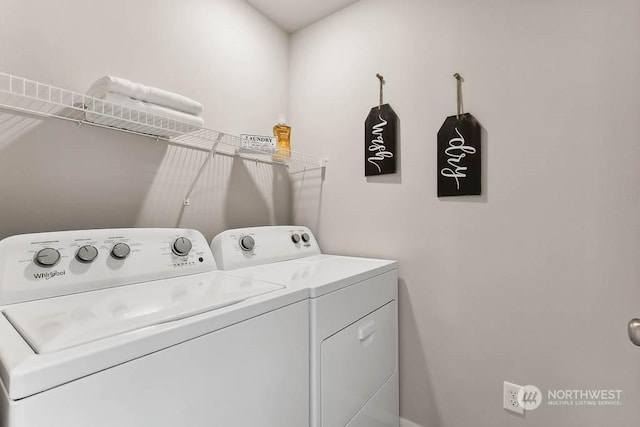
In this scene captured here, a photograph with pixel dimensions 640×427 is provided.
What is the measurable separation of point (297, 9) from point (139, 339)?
193 centimetres

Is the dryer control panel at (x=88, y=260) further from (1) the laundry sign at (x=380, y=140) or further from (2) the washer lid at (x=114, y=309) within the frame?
(1) the laundry sign at (x=380, y=140)

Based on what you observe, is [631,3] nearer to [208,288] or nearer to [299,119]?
[299,119]

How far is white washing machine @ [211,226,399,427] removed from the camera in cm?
101

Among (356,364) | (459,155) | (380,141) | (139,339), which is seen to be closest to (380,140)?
(380,141)

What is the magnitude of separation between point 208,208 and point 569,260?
1.55 metres

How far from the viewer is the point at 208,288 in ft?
3.10

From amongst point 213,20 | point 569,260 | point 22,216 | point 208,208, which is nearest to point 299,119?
point 213,20

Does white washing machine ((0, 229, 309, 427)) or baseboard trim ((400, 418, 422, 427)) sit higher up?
white washing machine ((0, 229, 309, 427))

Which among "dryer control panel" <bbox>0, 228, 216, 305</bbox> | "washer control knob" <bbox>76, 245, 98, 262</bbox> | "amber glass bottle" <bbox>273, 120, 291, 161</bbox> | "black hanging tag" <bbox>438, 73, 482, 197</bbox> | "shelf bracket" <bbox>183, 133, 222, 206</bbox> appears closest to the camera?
"dryer control panel" <bbox>0, 228, 216, 305</bbox>

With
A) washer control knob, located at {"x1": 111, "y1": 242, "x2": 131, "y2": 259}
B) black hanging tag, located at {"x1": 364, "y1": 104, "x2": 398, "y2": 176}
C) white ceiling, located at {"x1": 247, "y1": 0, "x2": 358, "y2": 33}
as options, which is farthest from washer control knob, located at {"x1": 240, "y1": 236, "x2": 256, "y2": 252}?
white ceiling, located at {"x1": 247, "y1": 0, "x2": 358, "y2": 33}

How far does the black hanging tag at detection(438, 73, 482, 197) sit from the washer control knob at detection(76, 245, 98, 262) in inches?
52.4
